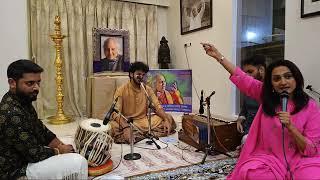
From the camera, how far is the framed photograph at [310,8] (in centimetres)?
296

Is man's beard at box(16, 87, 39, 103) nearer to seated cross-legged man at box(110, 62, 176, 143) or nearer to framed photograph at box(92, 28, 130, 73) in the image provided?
seated cross-legged man at box(110, 62, 176, 143)

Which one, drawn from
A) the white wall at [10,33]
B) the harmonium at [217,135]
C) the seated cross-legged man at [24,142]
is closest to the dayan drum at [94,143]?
the seated cross-legged man at [24,142]

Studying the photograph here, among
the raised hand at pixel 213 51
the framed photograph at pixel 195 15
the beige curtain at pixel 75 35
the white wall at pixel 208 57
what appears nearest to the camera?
the raised hand at pixel 213 51

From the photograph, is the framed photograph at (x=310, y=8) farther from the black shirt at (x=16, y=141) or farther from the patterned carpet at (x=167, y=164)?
the black shirt at (x=16, y=141)

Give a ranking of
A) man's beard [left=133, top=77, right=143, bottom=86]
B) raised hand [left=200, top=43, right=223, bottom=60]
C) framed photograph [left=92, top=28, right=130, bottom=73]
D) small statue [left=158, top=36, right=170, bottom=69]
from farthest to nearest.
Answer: small statue [left=158, top=36, right=170, bottom=69]
framed photograph [left=92, top=28, right=130, bottom=73]
man's beard [left=133, top=77, right=143, bottom=86]
raised hand [left=200, top=43, right=223, bottom=60]

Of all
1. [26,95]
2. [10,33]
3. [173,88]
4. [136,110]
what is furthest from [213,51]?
[10,33]

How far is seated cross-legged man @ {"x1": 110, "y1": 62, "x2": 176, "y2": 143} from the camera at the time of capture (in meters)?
3.50

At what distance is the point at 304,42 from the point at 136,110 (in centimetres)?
217

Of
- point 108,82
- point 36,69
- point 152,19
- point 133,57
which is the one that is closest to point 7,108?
point 36,69

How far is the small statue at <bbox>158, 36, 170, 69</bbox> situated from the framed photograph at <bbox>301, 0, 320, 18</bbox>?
3.16 m

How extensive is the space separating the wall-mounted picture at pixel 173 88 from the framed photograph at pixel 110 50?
84 centimetres

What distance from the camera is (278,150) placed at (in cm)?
184

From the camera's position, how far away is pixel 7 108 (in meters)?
1.76

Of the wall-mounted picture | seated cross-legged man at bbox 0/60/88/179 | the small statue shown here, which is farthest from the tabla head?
the small statue
